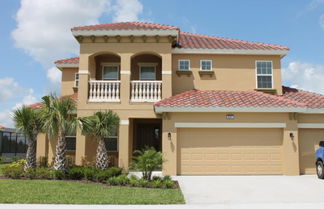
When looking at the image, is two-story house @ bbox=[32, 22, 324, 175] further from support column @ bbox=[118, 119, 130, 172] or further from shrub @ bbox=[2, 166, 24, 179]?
shrub @ bbox=[2, 166, 24, 179]

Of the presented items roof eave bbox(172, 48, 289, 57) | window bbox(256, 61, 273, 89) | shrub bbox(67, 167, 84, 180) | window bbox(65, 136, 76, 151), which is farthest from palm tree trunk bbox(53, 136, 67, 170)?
window bbox(256, 61, 273, 89)

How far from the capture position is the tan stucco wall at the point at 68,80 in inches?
763

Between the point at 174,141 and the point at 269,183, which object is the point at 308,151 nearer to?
the point at 269,183

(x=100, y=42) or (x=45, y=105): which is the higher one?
(x=100, y=42)

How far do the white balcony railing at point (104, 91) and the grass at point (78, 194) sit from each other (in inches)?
218

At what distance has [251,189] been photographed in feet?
36.0

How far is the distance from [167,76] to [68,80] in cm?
737

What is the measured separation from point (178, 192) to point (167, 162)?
419 cm

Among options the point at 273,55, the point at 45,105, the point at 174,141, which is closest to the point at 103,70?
the point at 45,105

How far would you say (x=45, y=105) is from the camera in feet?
43.5

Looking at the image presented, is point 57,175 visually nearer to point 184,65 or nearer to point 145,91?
point 145,91

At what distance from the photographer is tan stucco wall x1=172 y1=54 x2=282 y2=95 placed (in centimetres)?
1708

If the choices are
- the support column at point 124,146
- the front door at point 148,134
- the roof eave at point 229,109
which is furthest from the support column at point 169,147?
the front door at point 148,134

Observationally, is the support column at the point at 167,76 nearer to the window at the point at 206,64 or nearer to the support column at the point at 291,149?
the window at the point at 206,64
